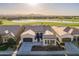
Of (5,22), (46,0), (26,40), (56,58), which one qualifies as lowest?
(56,58)

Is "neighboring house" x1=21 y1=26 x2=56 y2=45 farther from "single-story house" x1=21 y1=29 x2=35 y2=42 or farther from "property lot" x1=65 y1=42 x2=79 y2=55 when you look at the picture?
"property lot" x1=65 y1=42 x2=79 y2=55

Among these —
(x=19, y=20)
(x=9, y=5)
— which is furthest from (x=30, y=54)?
(x=9, y=5)

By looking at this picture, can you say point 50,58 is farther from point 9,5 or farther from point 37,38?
point 9,5

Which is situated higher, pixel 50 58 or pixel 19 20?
pixel 19 20

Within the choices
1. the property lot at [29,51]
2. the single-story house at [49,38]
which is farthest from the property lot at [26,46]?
the single-story house at [49,38]

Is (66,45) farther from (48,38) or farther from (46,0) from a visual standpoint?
(46,0)

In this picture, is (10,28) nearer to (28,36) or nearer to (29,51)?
(28,36)

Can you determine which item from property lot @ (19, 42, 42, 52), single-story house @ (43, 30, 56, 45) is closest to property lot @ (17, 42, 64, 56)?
property lot @ (19, 42, 42, 52)

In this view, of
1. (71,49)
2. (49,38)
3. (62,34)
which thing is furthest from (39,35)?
(71,49)
